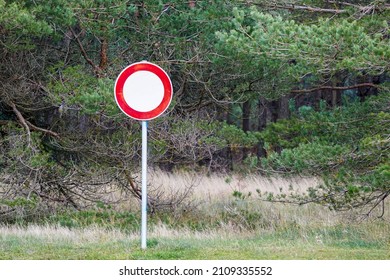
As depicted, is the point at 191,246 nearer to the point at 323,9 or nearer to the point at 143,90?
the point at 143,90

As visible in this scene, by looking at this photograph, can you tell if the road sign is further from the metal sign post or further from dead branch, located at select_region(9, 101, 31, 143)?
dead branch, located at select_region(9, 101, 31, 143)

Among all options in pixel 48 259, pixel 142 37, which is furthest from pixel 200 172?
pixel 48 259

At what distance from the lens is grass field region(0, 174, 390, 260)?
32.4 feet

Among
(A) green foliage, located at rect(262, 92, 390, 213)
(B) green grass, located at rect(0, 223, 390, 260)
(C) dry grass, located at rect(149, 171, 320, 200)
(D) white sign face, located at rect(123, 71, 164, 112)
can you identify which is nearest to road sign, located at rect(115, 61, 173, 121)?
(D) white sign face, located at rect(123, 71, 164, 112)

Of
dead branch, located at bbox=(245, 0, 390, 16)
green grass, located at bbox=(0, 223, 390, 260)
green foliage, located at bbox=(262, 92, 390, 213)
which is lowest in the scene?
green grass, located at bbox=(0, 223, 390, 260)

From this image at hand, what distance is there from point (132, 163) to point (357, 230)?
515cm

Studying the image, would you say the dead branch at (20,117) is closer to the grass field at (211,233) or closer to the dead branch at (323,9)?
the grass field at (211,233)

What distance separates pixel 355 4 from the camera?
1543 cm

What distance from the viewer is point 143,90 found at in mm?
9609

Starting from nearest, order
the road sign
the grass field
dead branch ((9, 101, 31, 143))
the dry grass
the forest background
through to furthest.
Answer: the road sign
the grass field
the forest background
dead branch ((9, 101, 31, 143))
the dry grass

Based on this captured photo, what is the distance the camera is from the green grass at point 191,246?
31.5 ft

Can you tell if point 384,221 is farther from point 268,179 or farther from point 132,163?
point 268,179

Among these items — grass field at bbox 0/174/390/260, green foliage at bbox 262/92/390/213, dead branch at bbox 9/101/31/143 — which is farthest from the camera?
dead branch at bbox 9/101/31/143

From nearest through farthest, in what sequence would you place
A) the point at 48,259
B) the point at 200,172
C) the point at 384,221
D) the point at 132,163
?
the point at 48,259
the point at 384,221
the point at 132,163
the point at 200,172
